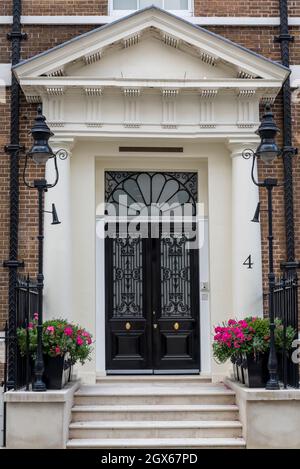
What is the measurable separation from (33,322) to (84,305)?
60.4 inches

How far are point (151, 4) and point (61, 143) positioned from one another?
3074 mm

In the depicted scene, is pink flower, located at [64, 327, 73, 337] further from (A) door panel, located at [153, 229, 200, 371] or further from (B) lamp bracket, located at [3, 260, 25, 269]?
(A) door panel, located at [153, 229, 200, 371]

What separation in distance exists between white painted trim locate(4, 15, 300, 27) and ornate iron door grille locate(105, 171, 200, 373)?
2.55 metres

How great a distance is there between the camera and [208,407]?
9383mm

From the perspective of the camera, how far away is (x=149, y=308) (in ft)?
37.9

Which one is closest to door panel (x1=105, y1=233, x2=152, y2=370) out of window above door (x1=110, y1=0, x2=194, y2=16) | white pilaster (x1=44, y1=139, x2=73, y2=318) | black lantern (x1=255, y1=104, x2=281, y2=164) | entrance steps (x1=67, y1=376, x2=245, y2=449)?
white pilaster (x1=44, y1=139, x2=73, y2=318)

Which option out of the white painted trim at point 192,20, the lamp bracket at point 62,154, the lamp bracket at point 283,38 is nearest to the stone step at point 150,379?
the lamp bracket at point 62,154

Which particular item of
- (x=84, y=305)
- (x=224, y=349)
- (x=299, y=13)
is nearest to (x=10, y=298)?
(x=84, y=305)

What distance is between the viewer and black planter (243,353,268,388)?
917cm

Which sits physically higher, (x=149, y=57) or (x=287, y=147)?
A: (x=149, y=57)

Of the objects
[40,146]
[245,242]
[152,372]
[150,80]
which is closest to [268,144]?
[245,242]

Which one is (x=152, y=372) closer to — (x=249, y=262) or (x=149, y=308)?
(x=149, y=308)

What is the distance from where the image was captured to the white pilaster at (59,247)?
35.1 ft

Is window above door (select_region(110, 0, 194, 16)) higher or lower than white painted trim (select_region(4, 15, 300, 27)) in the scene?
higher
